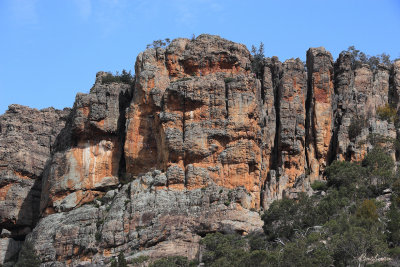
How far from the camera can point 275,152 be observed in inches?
3393

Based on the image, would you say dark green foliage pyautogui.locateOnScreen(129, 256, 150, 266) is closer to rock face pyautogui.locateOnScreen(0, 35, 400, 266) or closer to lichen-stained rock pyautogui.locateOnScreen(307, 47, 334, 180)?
rock face pyautogui.locateOnScreen(0, 35, 400, 266)

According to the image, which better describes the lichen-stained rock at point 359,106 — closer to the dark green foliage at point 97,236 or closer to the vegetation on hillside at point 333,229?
the vegetation on hillside at point 333,229

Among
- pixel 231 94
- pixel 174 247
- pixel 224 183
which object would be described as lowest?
pixel 174 247

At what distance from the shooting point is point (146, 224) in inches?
3022

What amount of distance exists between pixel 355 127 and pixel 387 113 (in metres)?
3.87

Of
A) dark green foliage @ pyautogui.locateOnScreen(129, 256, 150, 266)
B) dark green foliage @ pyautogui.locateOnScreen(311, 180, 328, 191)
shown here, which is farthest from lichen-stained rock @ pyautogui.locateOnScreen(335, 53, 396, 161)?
dark green foliage @ pyautogui.locateOnScreen(129, 256, 150, 266)

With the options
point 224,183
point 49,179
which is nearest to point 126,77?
point 49,179

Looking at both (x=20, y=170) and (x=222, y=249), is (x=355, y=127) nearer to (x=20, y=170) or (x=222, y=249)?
(x=222, y=249)

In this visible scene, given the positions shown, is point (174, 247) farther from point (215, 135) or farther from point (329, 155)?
point (329, 155)

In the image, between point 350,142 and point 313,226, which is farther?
point 350,142

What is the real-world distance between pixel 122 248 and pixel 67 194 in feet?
33.2

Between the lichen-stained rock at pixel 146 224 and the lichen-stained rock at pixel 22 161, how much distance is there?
8823 millimetres

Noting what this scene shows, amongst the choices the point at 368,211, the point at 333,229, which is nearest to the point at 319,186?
the point at 368,211

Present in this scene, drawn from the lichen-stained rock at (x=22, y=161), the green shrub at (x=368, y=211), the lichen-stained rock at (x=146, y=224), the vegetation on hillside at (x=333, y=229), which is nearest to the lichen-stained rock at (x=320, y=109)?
the vegetation on hillside at (x=333, y=229)
